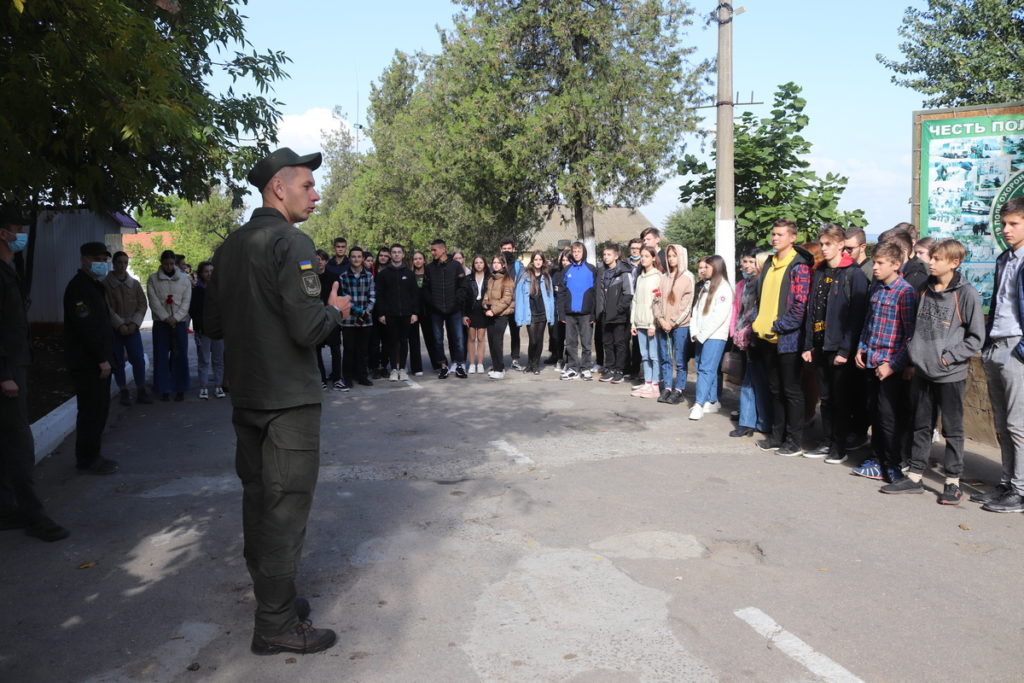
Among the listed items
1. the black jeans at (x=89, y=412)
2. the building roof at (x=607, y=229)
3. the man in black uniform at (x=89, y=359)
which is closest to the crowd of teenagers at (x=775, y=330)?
the man in black uniform at (x=89, y=359)

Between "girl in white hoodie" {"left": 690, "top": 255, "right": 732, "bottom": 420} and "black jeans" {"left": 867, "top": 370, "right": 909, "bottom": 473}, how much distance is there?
9.03 feet

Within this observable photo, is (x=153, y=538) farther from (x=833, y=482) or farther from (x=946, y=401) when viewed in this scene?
(x=946, y=401)

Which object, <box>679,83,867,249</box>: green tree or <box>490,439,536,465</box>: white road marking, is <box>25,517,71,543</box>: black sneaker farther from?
<box>679,83,867,249</box>: green tree

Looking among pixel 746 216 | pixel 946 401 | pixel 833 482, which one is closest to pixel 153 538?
pixel 833 482

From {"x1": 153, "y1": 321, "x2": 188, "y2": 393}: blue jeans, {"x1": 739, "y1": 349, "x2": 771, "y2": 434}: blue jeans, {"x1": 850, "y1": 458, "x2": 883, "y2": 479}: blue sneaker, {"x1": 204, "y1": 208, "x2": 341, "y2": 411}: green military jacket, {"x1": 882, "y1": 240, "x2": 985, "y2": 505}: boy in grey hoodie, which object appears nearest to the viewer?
{"x1": 204, "y1": 208, "x2": 341, "y2": 411}: green military jacket

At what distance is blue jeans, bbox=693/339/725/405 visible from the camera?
966cm

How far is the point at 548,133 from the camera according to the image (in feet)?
74.2

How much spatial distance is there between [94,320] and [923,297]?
21.6ft

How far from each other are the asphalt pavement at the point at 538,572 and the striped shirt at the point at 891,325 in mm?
1007

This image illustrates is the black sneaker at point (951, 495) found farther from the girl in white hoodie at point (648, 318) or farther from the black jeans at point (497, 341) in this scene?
the black jeans at point (497, 341)

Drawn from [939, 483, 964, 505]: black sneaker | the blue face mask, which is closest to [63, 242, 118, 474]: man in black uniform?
the blue face mask

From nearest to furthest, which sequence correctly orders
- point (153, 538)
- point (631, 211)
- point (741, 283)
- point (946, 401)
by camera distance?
point (153, 538), point (946, 401), point (741, 283), point (631, 211)

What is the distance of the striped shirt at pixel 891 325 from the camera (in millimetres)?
6680

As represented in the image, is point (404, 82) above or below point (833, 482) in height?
above
